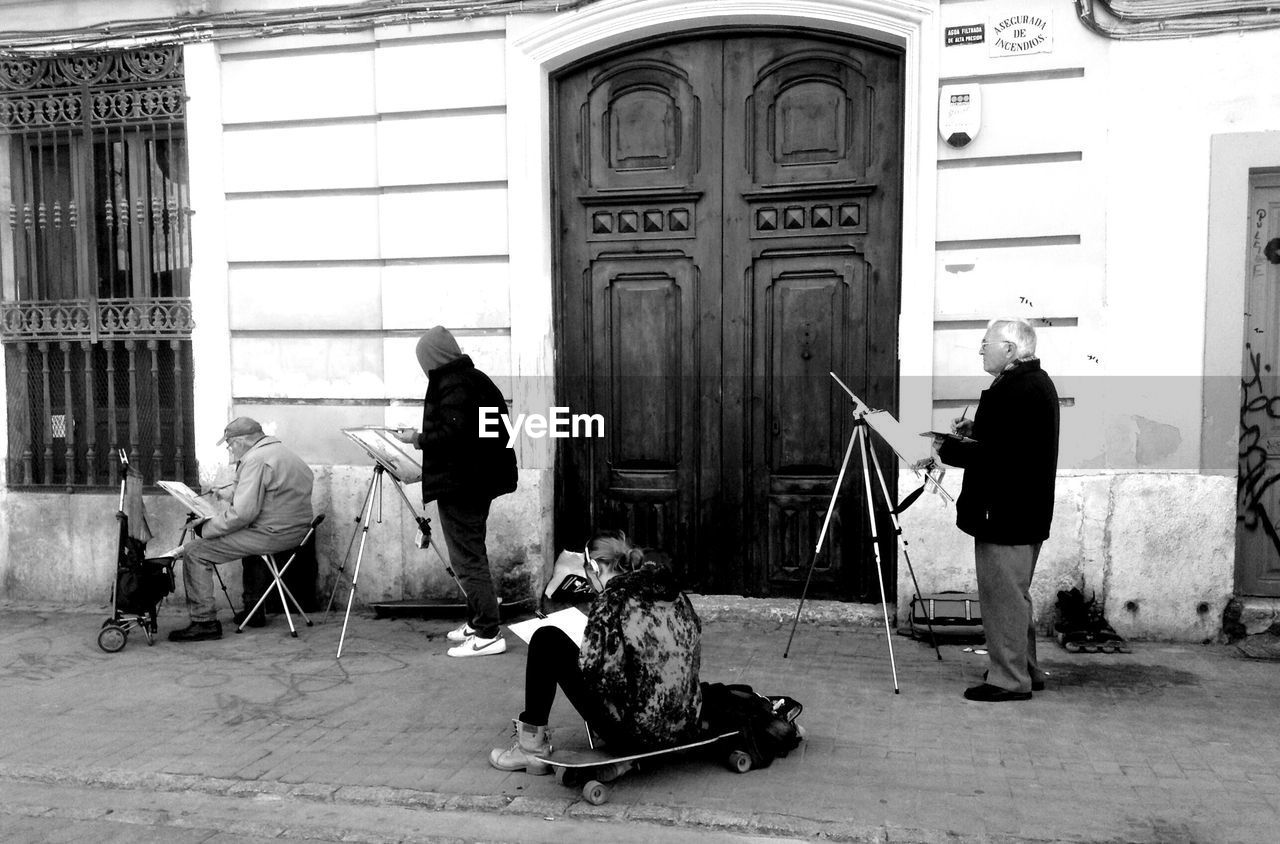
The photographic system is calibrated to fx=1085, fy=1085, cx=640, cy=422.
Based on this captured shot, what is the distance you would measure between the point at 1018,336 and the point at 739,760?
2505mm

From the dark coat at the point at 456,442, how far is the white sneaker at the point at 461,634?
0.82m

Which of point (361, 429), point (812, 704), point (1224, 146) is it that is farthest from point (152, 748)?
point (1224, 146)

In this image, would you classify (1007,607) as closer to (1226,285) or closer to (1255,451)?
(1255,451)

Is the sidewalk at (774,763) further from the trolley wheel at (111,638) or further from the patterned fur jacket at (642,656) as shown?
the patterned fur jacket at (642,656)

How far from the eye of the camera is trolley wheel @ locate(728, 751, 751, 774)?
4.45 meters

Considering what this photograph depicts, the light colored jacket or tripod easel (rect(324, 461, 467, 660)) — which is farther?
the light colored jacket

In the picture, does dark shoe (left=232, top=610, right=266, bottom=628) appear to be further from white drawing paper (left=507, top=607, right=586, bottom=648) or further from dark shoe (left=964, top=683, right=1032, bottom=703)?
dark shoe (left=964, top=683, right=1032, bottom=703)

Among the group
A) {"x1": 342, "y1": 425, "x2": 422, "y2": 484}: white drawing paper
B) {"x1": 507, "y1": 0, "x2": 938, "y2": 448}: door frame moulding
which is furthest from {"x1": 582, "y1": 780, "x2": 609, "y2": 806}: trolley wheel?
{"x1": 507, "y1": 0, "x2": 938, "y2": 448}: door frame moulding

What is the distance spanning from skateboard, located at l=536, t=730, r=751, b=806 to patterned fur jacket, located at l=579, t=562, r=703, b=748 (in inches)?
2.9

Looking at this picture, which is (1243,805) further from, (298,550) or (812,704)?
(298,550)

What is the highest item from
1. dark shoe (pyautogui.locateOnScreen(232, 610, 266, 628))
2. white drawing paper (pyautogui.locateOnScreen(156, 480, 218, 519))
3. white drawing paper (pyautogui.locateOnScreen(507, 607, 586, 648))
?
white drawing paper (pyautogui.locateOnScreen(156, 480, 218, 519))

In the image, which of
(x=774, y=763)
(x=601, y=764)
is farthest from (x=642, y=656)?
(x=774, y=763)

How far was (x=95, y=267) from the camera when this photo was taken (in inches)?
319

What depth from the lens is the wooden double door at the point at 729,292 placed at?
7133 mm
